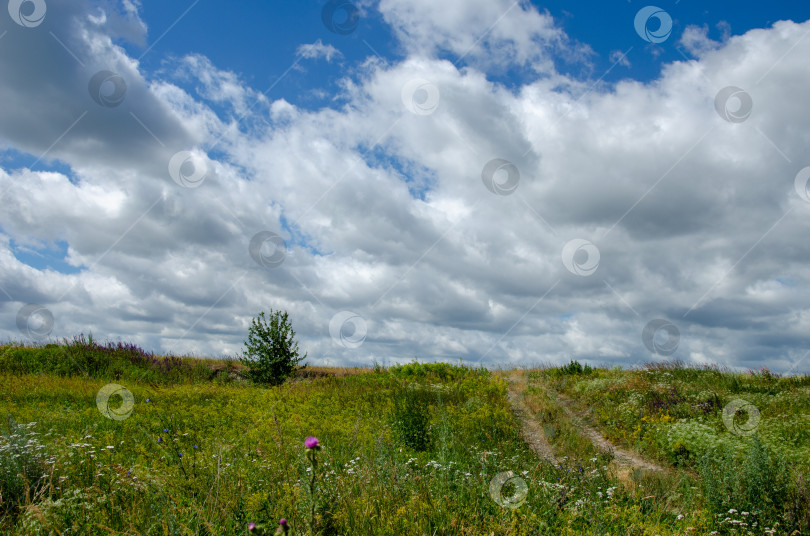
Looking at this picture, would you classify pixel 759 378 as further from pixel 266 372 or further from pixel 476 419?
pixel 266 372

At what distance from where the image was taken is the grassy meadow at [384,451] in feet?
13.6

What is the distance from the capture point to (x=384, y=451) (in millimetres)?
5656

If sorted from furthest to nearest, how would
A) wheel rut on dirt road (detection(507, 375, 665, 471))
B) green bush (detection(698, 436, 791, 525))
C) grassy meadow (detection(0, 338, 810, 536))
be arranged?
1. wheel rut on dirt road (detection(507, 375, 665, 471))
2. green bush (detection(698, 436, 791, 525))
3. grassy meadow (detection(0, 338, 810, 536))

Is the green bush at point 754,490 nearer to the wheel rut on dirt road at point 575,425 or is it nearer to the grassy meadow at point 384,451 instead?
the grassy meadow at point 384,451

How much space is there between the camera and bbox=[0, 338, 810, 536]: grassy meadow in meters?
4.14

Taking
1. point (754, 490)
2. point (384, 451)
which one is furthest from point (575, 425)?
point (384, 451)

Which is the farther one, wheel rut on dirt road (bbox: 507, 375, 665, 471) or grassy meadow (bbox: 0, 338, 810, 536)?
wheel rut on dirt road (bbox: 507, 375, 665, 471)

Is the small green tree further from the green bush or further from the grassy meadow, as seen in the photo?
the green bush

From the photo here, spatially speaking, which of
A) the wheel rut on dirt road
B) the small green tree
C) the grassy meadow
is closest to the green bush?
the grassy meadow

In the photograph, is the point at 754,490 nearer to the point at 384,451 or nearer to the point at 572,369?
the point at 384,451

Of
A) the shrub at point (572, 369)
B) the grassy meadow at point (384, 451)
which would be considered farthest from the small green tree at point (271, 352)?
the shrub at point (572, 369)

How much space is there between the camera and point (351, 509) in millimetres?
3855

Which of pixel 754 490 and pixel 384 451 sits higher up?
pixel 384 451

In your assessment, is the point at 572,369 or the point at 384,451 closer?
the point at 384,451
